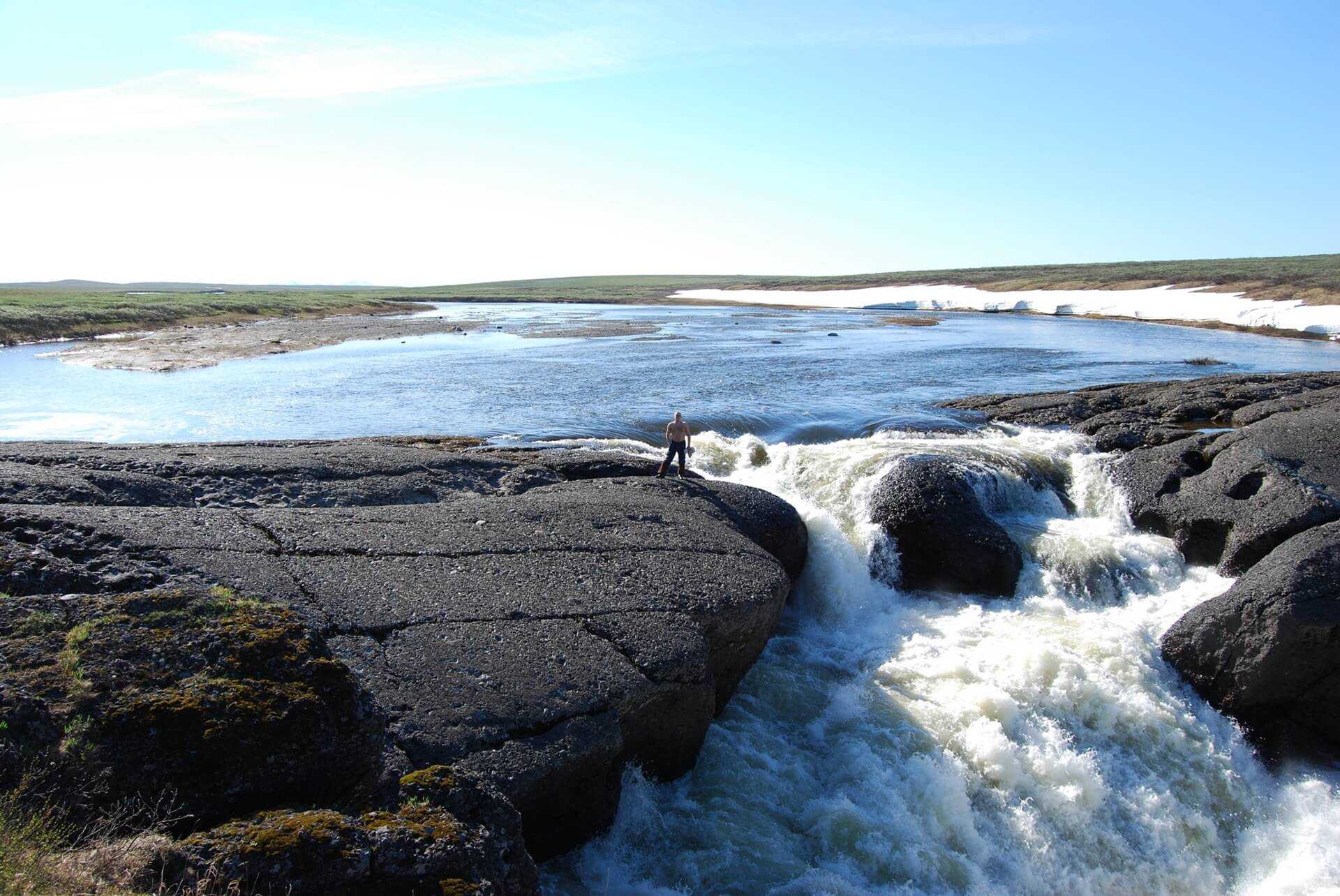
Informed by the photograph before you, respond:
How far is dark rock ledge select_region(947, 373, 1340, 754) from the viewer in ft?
32.0

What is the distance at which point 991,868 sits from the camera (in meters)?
7.96

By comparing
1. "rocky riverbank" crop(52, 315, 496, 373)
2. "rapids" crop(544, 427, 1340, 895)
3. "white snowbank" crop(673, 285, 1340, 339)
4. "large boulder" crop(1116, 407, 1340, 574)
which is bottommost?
"rapids" crop(544, 427, 1340, 895)

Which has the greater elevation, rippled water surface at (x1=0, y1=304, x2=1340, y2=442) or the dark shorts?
the dark shorts

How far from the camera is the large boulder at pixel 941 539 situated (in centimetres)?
1330

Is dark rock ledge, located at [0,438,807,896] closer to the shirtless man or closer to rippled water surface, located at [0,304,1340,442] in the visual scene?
the shirtless man

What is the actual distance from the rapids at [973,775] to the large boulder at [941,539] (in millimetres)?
442

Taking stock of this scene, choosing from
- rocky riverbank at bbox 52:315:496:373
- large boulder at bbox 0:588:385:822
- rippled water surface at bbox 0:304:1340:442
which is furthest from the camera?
Answer: rocky riverbank at bbox 52:315:496:373

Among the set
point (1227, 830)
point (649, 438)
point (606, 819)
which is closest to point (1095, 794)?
point (1227, 830)

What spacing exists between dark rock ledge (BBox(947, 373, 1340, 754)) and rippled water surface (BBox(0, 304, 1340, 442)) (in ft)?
22.1

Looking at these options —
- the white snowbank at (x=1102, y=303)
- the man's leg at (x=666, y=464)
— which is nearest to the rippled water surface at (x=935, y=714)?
the man's leg at (x=666, y=464)

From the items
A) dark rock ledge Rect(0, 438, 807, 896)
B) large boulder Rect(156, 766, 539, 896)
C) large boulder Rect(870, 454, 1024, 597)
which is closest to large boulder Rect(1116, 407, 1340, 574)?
large boulder Rect(870, 454, 1024, 597)

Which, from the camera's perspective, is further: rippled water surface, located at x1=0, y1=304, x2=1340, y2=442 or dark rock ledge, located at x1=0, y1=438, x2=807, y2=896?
rippled water surface, located at x1=0, y1=304, x2=1340, y2=442

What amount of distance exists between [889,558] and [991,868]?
6.37 meters

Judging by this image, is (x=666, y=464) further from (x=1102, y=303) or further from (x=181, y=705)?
(x=1102, y=303)
